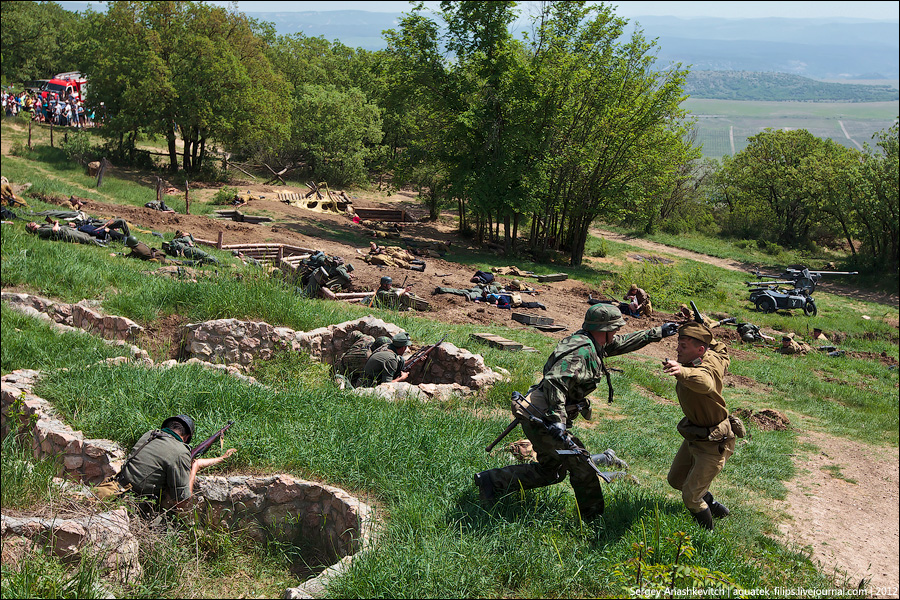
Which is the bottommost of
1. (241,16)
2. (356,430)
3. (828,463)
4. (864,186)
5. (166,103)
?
(828,463)

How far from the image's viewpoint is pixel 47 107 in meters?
36.4

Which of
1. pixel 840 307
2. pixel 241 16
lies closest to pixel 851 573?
pixel 840 307

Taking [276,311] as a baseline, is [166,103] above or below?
above

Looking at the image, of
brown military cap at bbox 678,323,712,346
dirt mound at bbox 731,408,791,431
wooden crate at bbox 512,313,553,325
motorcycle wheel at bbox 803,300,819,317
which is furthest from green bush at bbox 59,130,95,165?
motorcycle wheel at bbox 803,300,819,317

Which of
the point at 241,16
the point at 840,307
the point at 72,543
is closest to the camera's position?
the point at 72,543

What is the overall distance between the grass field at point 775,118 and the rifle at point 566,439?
2773 inches

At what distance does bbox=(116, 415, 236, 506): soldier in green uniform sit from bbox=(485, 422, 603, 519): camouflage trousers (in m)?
2.43

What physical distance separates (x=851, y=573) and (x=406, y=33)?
961 inches

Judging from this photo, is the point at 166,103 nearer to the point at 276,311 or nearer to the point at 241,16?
the point at 241,16

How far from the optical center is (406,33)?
1005 inches

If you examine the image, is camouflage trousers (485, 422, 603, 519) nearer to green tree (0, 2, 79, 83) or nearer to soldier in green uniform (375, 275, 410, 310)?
soldier in green uniform (375, 275, 410, 310)

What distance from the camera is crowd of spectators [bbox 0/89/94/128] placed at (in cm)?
3481

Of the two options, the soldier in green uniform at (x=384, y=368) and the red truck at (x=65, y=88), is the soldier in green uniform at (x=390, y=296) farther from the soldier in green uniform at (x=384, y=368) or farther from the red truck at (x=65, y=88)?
the red truck at (x=65, y=88)

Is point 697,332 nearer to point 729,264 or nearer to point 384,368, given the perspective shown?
point 384,368
